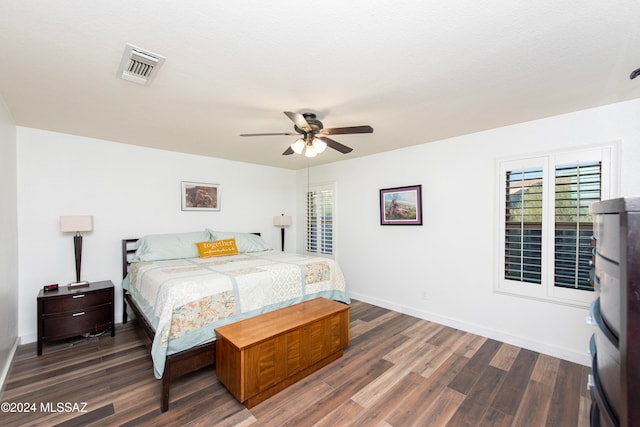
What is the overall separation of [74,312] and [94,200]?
1.44 metres

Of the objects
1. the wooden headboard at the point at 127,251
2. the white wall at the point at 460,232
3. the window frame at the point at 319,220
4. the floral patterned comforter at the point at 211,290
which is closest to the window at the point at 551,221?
the white wall at the point at 460,232

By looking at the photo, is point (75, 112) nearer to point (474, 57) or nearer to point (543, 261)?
point (474, 57)

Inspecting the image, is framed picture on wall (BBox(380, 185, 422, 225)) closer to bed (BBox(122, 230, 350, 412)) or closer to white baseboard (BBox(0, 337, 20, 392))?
bed (BBox(122, 230, 350, 412))

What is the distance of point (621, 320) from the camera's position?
0.67 meters

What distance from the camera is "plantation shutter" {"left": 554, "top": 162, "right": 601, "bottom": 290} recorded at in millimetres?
2682

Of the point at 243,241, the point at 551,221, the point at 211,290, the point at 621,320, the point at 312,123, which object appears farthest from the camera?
the point at 243,241

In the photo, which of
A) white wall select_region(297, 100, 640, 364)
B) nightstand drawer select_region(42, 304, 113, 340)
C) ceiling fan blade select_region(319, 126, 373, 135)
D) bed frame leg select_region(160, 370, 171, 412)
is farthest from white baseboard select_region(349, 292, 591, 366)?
nightstand drawer select_region(42, 304, 113, 340)

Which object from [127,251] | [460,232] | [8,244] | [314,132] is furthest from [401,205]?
[8,244]

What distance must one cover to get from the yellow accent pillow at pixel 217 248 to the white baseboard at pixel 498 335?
2442 millimetres

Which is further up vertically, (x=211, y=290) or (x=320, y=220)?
(x=320, y=220)

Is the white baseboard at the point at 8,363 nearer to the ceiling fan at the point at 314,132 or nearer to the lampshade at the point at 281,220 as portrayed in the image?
the ceiling fan at the point at 314,132

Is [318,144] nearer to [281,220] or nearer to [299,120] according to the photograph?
[299,120]

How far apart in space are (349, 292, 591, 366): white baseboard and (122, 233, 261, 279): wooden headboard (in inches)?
145

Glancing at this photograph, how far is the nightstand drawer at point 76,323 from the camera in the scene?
9.62ft
